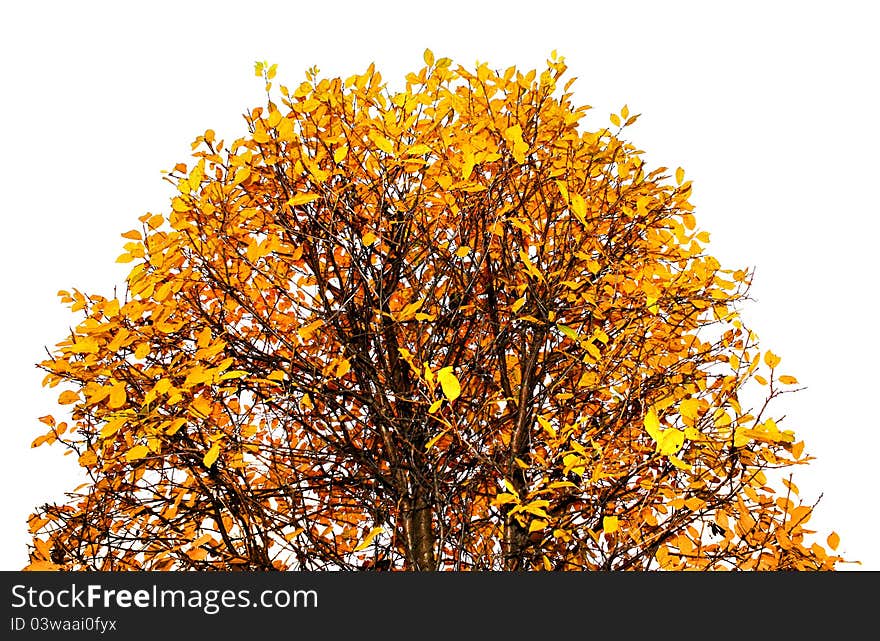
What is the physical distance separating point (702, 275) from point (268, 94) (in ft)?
10.7

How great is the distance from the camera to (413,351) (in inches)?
236

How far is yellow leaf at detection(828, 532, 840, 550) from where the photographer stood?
5.61m

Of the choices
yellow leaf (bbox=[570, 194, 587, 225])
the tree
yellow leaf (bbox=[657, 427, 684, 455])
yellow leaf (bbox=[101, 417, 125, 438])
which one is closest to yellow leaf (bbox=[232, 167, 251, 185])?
the tree

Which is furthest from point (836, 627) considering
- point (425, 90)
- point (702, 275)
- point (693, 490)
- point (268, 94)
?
point (268, 94)

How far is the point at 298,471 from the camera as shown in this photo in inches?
240

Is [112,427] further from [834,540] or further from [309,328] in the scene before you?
[834,540]

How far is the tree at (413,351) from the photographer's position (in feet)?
18.7

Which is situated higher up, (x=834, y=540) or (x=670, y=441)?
(x=670, y=441)

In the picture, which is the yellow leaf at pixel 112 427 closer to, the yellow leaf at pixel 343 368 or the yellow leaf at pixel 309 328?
the yellow leaf at pixel 309 328

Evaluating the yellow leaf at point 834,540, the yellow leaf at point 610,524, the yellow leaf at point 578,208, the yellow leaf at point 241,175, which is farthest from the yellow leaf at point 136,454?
the yellow leaf at point 834,540

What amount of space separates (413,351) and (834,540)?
2.93 metres

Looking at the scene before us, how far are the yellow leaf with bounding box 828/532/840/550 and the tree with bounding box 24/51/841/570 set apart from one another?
85 millimetres

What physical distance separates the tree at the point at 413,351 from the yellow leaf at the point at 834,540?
0.08 metres

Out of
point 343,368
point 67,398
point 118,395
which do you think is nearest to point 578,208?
point 343,368
